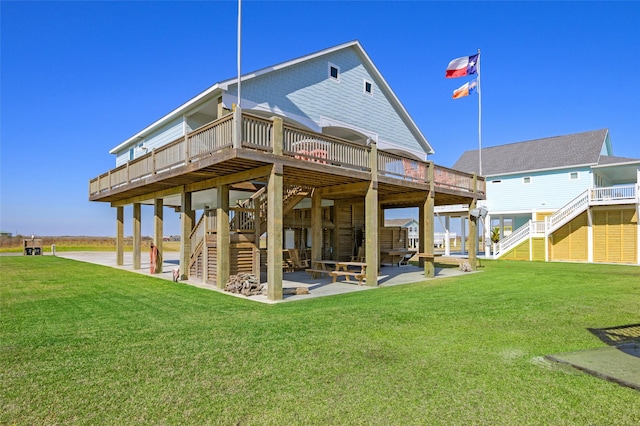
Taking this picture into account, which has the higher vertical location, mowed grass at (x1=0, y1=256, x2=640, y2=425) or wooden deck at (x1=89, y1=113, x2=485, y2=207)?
wooden deck at (x1=89, y1=113, x2=485, y2=207)

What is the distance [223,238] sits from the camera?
11.6 meters

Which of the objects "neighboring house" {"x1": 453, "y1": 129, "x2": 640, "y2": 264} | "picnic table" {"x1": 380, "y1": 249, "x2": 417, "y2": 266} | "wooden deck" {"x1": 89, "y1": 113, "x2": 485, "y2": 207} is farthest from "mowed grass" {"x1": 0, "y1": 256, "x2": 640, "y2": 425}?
"neighboring house" {"x1": 453, "y1": 129, "x2": 640, "y2": 264}

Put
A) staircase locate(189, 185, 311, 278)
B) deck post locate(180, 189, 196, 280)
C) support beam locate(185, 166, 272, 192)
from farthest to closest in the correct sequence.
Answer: deck post locate(180, 189, 196, 280) → staircase locate(189, 185, 311, 278) → support beam locate(185, 166, 272, 192)

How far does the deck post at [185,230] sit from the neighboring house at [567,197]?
22085 mm

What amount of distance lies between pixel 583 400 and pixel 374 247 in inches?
355

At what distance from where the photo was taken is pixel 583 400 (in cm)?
388

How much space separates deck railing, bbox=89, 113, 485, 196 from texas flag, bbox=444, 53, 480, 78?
31.3 ft

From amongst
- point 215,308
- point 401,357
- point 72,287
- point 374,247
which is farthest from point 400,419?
Answer: point 72,287

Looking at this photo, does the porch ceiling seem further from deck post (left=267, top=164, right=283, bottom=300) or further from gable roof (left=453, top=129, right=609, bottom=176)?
gable roof (left=453, top=129, right=609, bottom=176)

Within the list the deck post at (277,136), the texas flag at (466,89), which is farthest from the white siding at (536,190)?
the deck post at (277,136)

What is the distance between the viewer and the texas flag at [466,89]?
24428 millimetres

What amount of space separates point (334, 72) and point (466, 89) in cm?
1108

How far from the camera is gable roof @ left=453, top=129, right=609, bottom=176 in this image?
27.3 m

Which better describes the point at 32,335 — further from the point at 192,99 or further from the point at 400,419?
the point at 192,99
